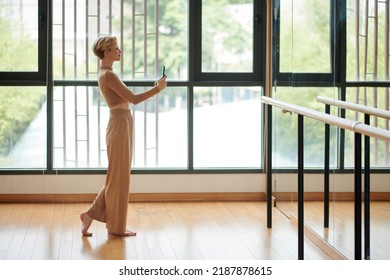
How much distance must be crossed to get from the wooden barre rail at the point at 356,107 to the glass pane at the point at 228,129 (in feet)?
6.29

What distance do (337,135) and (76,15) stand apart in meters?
3.00

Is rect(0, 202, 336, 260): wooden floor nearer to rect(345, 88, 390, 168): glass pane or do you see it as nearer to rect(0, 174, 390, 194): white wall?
rect(0, 174, 390, 194): white wall

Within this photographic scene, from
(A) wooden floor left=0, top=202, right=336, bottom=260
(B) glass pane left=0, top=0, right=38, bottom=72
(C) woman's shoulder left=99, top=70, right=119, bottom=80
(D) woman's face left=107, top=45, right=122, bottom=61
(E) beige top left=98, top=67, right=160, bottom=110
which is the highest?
(B) glass pane left=0, top=0, right=38, bottom=72

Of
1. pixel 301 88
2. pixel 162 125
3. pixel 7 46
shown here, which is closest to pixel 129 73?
pixel 162 125

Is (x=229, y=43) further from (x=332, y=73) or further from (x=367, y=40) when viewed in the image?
(x=367, y=40)

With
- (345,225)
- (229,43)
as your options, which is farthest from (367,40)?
(229,43)

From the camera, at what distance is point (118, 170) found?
6.02 metres

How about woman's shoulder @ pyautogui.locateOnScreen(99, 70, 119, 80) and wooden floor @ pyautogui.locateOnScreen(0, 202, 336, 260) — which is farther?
woman's shoulder @ pyautogui.locateOnScreen(99, 70, 119, 80)

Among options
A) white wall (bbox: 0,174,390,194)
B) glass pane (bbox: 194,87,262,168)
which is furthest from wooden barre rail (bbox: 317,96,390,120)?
glass pane (bbox: 194,87,262,168)

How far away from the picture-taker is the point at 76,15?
7.32 meters

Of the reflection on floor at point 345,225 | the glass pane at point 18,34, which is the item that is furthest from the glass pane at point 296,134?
the glass pane at point 18,34

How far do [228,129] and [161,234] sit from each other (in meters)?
1.71

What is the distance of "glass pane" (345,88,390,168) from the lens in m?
4.27

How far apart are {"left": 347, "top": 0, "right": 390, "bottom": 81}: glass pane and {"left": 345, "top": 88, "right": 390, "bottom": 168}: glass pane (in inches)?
2.9
